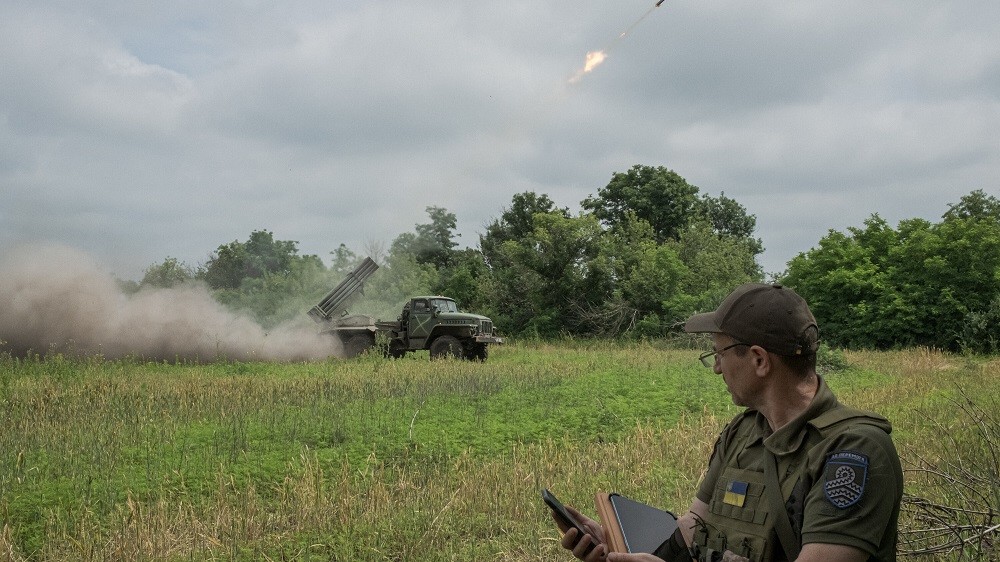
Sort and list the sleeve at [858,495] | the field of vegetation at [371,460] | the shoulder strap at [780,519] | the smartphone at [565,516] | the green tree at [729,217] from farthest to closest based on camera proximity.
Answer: the green tree at [729,217]
the field of vegetation at [371,460]
the smartphone at [565,516]
the shoulder strap at [780,519]
the sleeve at [858,495]

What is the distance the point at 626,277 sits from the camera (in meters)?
39.0

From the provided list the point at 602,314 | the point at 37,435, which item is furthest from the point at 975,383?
the point at 602,314

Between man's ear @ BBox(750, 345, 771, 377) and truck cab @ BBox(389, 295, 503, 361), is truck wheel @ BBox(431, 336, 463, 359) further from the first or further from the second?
man's ear @ BBox(750, 345, 771, 377)

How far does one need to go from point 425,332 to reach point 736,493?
23.6 metres

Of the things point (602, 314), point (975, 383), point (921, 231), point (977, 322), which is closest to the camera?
point (975, 383)

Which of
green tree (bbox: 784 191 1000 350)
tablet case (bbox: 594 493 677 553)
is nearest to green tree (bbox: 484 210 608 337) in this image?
green tree (bbox: 784 191 1000 350)

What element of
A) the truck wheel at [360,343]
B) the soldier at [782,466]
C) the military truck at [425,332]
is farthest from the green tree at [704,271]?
the soldier at [782,466]

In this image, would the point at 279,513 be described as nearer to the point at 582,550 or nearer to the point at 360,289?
the point at 582,550

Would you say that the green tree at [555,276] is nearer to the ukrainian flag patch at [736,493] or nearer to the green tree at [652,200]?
the green tree at [652,200]

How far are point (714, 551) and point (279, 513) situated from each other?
4.99m

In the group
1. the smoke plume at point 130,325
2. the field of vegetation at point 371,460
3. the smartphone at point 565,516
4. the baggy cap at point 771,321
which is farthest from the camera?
the smoke plume at point 130,325

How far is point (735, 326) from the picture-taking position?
290 centimetres

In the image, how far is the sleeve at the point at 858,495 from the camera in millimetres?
2461

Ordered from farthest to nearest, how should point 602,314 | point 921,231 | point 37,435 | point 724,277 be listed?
point 724,277 → point 602,314 → point 921,231 → point 37,435
